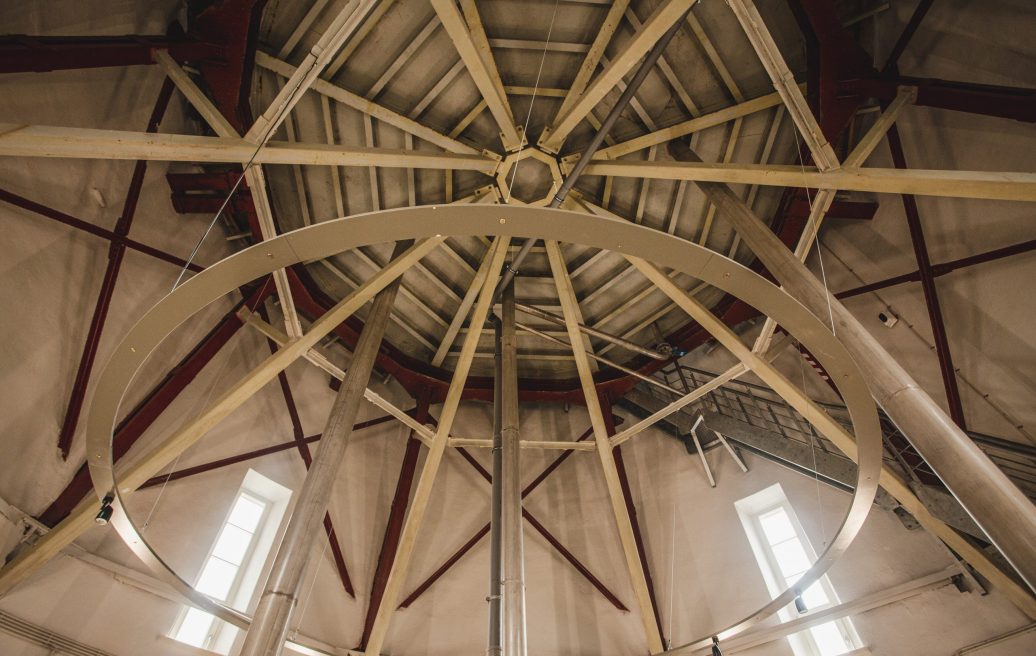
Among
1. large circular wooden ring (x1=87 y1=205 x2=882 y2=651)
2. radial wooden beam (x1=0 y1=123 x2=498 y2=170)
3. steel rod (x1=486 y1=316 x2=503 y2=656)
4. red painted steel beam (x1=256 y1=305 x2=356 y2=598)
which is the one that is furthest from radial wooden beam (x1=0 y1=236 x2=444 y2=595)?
steel rod (x1=486 y1=316 x2=503 y2=656)

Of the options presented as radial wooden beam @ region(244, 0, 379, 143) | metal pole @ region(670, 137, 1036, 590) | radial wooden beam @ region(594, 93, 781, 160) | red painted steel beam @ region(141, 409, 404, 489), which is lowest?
metal pole @ region(670, 137, 1036, 590)

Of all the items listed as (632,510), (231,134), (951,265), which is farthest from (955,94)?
(231,134)

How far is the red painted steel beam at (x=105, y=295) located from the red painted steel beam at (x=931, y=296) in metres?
15.5

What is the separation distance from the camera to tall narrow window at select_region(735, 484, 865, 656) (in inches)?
485

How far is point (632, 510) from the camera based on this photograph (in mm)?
15906

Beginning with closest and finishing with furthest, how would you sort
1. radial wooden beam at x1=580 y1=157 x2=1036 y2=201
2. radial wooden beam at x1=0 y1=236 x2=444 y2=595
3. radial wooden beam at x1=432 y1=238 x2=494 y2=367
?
radial wooden beam at x1=580 y1=157 x2=1036 y2=201
radial wooden beam at x1=0 y1=236 x2=444 y2=595
radial wooden beam at x1=432 y1=238 x2=494 y2=367

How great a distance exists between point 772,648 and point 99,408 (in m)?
14.1

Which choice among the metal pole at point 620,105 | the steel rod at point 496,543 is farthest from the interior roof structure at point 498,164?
the steel rod at point 496,543

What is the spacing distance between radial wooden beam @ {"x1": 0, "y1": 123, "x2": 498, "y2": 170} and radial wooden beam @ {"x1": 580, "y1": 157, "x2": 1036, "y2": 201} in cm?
438

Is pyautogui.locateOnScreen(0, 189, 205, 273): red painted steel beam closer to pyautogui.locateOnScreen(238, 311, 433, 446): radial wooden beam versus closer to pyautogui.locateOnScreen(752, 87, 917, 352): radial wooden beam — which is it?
pyautogui.locateOnScreen(238, 311, 433, 446): radial wooden beam

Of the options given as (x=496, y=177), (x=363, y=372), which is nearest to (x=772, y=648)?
(x=363, y=372)

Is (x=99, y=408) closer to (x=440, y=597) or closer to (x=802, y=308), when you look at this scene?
(x=802, y=308)

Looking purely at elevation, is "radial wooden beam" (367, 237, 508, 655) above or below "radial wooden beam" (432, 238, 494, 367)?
below

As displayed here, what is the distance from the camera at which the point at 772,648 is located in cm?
1262
